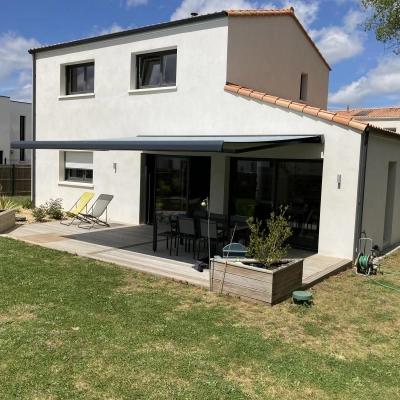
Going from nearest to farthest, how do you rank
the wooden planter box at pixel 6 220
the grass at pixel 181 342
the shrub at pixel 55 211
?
the grass at pixel 181 342 → the wooden planter box at pixel 6 220 → the shrub at pixel 55 211

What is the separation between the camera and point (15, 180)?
95.2 feet

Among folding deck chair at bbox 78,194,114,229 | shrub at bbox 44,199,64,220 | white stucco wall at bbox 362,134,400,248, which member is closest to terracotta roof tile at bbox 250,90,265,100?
white stucco wall at bbox 362,134,400,248

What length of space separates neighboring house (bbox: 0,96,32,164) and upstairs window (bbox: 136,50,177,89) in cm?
3249

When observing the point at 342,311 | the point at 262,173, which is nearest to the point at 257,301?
the point at 342,311

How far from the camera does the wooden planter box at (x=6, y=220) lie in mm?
14343

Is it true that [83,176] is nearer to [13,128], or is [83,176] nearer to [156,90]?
[156,90]

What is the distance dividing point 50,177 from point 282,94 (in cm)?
1112

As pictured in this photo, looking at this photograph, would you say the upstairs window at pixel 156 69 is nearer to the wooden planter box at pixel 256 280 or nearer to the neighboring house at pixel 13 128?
the wooden planter box at pixel 256 280

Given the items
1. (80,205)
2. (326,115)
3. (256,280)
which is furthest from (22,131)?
(256,280)

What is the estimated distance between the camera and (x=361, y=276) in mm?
10516

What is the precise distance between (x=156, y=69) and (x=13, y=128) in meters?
36.3

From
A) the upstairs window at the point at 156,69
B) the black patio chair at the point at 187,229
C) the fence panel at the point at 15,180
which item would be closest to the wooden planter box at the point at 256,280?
the black patio chair at the point at 187,229

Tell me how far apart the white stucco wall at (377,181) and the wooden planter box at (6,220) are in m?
11.6

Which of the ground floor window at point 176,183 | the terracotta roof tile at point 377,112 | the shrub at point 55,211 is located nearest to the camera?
the ground floor window at point 176,183
